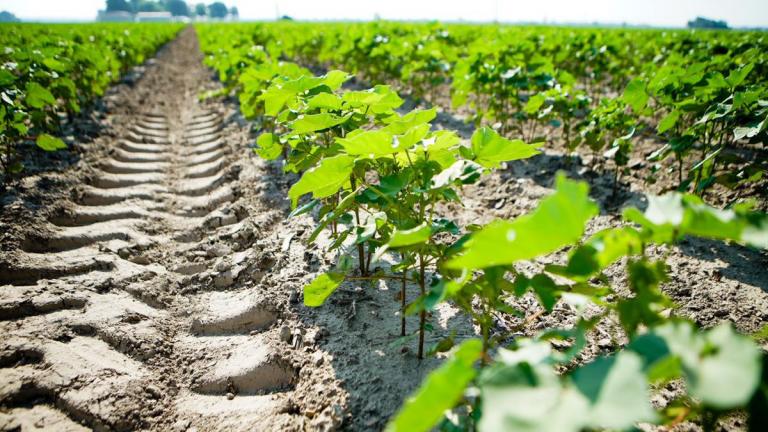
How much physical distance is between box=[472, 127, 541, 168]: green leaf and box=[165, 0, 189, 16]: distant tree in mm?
128657

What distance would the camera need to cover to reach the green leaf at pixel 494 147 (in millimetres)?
1269

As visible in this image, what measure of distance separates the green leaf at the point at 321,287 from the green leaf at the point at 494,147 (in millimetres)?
705

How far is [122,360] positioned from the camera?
1950mm

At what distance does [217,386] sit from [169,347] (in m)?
0.41

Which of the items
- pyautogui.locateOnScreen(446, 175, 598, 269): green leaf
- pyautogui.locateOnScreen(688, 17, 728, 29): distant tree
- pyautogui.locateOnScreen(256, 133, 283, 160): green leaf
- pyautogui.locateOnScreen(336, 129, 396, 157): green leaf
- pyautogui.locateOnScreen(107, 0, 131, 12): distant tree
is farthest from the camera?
pyautogui.locateOnScreen(107, 0, 131, 12): distant tree

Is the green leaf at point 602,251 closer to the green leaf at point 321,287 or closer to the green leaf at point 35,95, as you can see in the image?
the green leaf at point 321,287

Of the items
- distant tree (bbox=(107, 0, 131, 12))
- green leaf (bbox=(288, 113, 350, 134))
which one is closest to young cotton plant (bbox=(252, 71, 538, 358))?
green leaf (bbox=(288, 113, 350, 134))

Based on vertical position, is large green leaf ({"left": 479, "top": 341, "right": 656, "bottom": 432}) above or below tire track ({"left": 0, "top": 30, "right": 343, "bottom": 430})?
above

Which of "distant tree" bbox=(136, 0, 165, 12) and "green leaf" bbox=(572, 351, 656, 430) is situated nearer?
"green leaf" bbox=(572, 351, 656, 430)

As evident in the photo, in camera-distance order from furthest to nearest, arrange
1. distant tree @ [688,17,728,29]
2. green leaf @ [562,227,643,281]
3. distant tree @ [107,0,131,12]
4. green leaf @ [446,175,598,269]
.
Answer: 1. distant tree @ [107,0,131,12]
2. distant tree @ [688,17,728,29]
3. green leaf @ [562,227,643,281]
4. green leaf @ [446,175,598,269]

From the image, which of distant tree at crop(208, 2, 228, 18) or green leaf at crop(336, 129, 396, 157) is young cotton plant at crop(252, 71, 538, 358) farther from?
distant tree at crop(208, 2, 228, 18)

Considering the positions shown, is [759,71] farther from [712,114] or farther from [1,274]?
[1,274]

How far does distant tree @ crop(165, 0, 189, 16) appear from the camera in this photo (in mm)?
107106

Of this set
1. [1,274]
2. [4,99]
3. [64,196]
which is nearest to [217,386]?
[1,274]
